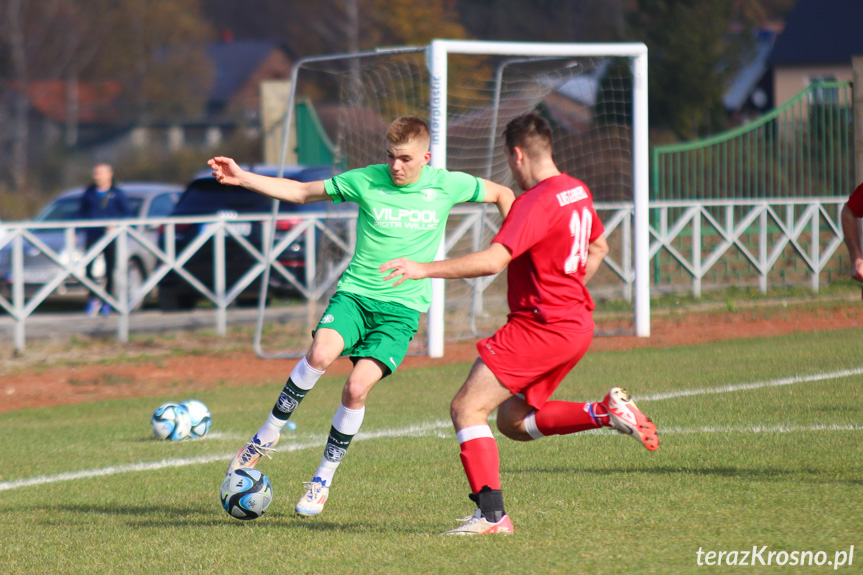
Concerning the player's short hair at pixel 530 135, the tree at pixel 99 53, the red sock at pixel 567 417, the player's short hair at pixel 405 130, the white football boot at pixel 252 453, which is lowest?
the white football boot at pixel 252 453

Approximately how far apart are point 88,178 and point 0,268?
36422 millimetres

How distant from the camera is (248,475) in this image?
533cm

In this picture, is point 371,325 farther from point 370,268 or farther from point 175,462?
point 175,462

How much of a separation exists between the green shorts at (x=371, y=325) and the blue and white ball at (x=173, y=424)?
2421mm

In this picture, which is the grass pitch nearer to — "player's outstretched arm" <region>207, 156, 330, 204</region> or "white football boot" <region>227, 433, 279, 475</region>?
"white football boot" <region>227, 433, 279, 475</region>

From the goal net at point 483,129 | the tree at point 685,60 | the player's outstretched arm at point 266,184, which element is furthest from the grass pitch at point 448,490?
the tree at point 685,60

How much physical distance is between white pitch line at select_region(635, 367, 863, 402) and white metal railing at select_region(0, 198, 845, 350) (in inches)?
186

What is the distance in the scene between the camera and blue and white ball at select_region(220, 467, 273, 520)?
5.23 meters

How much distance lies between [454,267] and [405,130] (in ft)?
3.99

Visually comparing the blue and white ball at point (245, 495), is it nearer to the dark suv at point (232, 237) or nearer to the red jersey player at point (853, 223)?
the red jersey player at point (853, 223)

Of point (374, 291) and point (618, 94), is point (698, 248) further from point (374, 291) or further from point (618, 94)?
point (374, 291)

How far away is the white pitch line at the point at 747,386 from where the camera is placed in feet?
27.5

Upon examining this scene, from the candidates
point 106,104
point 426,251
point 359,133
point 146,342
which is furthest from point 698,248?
point 106,104

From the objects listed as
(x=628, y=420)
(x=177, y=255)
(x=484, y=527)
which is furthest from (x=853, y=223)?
(x=177, y=255)
